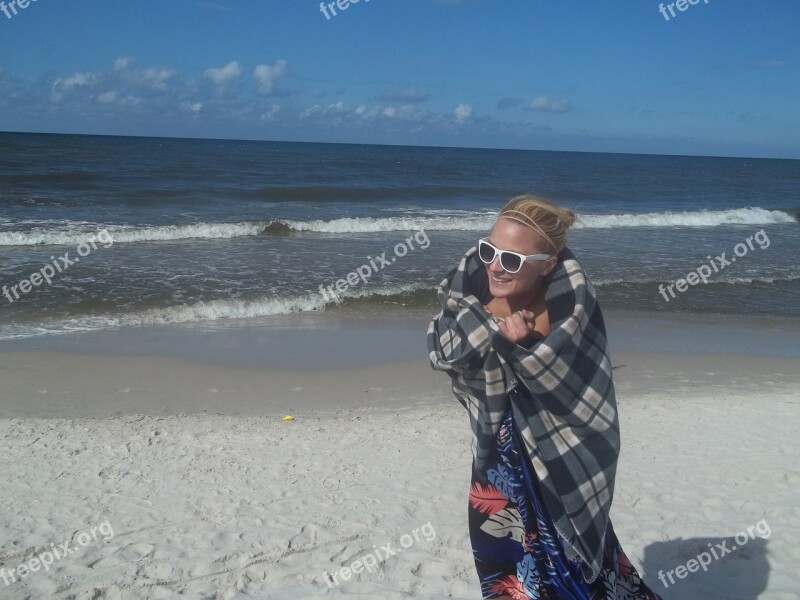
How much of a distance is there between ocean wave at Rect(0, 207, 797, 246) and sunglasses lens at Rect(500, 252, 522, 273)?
43.7 feet

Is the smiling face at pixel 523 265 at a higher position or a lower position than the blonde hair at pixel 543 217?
lower

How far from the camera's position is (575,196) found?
36375 mm

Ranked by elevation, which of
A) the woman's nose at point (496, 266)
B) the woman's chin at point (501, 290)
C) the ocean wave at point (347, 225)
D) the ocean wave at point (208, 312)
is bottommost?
the ocean wave at point (208, 312)

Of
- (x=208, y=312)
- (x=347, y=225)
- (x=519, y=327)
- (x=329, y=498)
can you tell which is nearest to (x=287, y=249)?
(x=347, y=225)

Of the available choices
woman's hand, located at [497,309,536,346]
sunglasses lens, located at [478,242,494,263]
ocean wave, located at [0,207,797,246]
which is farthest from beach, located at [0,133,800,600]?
sunglasses lens, located at [478,242,494,263]

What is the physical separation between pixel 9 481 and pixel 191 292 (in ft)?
21.7

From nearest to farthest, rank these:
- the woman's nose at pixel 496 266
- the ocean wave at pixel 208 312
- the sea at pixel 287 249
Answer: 1. the woman's nose at pixel 496 266
2. the ocean wave at pixel 208 312
3. the sea at pixel 287 249

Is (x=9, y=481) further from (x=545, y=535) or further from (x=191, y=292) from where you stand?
(x=191, y=292)

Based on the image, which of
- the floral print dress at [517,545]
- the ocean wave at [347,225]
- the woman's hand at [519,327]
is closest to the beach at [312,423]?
the ocean wave at [347,225]

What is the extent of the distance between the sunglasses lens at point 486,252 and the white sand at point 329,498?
2130 millimetres

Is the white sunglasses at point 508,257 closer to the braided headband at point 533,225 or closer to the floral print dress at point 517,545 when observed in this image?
the braided headband at point 533,225

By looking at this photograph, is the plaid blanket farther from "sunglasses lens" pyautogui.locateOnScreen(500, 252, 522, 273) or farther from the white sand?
the white sand

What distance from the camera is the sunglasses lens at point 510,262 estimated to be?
220cm

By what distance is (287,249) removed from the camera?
52.6 ft
